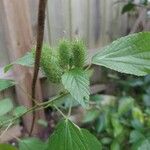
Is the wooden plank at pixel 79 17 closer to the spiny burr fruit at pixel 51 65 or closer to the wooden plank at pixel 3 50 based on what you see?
the wooden plank at pixel 3 50

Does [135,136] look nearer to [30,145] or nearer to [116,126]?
[116,126]

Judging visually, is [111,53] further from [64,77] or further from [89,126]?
[89,126]

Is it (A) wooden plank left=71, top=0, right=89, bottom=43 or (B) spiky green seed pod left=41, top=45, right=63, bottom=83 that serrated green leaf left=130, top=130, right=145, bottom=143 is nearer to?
(A) wooden plank left=71, top=0, right=89, bottom=43

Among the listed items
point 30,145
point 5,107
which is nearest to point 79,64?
point 30,145

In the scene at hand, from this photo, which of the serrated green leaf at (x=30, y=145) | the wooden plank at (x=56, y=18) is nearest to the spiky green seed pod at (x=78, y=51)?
the serrated green leaf at (x=30, y=145)

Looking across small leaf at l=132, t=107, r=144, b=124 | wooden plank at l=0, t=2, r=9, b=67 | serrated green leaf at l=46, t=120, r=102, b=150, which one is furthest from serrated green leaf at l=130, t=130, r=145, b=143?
serrated green leaf at l=46, t=120, r=102, b=150
